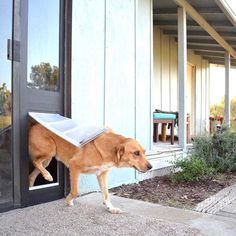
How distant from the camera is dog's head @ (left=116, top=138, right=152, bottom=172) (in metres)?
3.36

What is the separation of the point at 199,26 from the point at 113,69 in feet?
16.4

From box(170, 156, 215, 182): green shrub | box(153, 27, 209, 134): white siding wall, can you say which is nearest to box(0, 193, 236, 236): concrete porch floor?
box(170, 156, 215, 182): green shrub

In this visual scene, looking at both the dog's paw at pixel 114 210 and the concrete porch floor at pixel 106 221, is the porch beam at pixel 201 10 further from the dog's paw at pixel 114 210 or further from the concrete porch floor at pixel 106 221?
the dog's paw at pixel 114 210

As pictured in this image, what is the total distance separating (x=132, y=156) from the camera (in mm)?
3389

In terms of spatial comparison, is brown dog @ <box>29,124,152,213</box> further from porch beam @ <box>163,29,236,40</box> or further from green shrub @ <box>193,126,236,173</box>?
porch beam @ <box>163,29,236,40</box>

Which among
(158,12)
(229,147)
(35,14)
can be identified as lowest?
(229,147)

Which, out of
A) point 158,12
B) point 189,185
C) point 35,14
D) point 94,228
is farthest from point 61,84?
point 158,12

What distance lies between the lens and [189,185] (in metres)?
5.43

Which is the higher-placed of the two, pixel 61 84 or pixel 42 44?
pixel 42 44

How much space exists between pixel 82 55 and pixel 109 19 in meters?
0.86

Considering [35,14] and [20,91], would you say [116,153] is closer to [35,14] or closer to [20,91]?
[20,91]

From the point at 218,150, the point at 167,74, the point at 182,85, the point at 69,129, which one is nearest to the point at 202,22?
the point at 182,85

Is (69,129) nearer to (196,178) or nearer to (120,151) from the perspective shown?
(120,151)

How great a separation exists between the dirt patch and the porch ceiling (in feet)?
12.6
